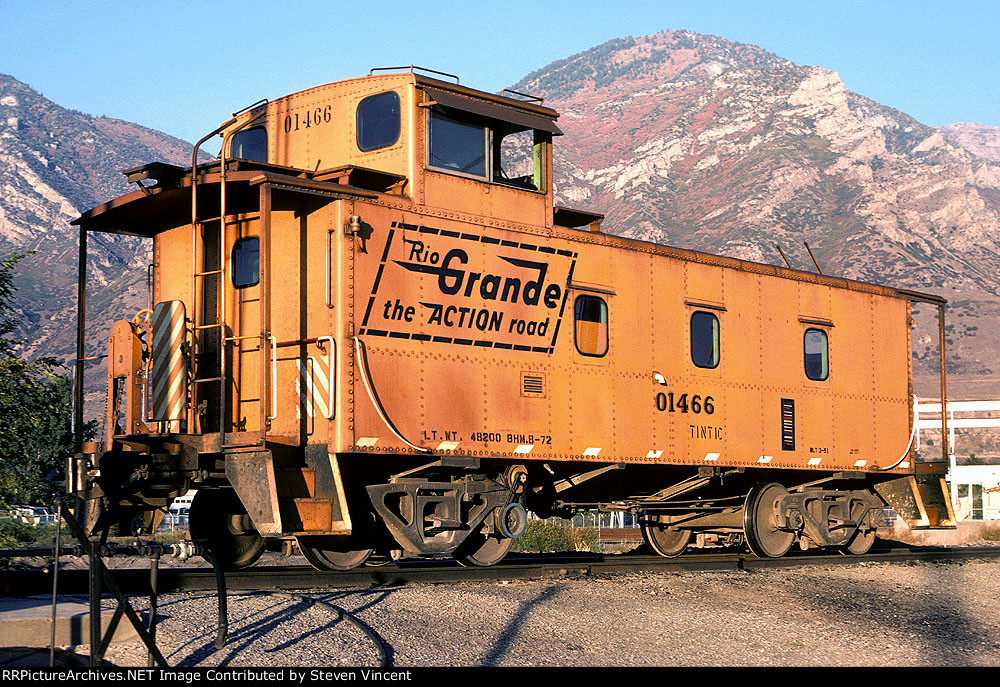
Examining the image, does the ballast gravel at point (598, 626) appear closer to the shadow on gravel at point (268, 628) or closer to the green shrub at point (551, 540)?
the shadow on gravel at point (268, 628)

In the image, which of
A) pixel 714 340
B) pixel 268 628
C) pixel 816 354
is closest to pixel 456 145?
pixel 714 340

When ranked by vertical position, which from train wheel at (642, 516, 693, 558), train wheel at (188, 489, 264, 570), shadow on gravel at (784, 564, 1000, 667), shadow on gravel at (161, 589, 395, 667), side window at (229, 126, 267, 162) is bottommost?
shadow on gravel at (784, 564, 1000, 667)

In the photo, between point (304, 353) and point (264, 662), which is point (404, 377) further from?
point (264, 662)

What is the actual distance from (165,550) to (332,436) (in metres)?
3.82

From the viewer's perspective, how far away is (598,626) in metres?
9.32

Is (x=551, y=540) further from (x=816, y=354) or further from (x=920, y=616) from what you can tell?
(x=920, y=616)

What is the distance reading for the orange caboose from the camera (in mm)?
10922

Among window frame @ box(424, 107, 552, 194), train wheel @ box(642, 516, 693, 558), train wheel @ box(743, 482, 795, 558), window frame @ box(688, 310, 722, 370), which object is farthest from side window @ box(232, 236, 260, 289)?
train wheel @ box(743, 482, 795, 558)

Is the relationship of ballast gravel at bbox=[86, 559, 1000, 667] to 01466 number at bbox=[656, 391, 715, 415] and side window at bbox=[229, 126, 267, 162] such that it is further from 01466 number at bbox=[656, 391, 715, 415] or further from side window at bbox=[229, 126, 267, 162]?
side window at bbox=[229, 126, 267, 162]

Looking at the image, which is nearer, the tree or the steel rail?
the steel rail

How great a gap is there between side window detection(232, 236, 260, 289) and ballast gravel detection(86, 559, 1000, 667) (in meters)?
3.63

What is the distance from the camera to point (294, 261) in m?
11.6

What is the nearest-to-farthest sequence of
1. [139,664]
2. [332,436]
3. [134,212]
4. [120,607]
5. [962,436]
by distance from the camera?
[120,607], [139,664], [332,436], [134,212], [962,436]
